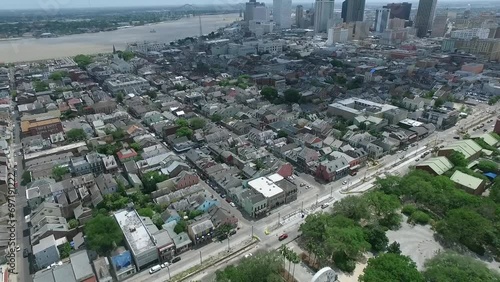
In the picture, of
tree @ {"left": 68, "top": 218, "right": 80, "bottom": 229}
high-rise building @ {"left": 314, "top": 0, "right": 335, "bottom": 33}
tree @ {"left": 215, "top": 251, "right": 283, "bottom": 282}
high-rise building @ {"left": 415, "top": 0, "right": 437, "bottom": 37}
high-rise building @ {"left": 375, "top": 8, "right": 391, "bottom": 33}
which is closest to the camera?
tree @ {"left": 215, "top": 251, "right": 283, "bottom": 282}

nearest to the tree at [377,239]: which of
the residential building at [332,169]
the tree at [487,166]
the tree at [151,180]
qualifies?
the residential building at [332,169]

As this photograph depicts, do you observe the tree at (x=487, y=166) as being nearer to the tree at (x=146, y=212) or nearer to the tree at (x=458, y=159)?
the tree at (x=458, y=159)

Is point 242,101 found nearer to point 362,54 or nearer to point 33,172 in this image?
point 33,172

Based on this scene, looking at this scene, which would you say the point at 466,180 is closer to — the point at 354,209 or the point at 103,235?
the point at 354,209

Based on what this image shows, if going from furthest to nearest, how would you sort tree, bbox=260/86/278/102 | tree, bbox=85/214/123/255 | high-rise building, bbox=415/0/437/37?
high-rise building, bbox=415/0/437/37 → tree, bbox=260/86/278/102 → tree, bbox=85/214/123/255

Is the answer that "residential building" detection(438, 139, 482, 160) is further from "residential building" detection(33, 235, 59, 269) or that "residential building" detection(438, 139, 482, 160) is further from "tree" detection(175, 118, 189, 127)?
"residential building" detection(33, 235, 59, 269)

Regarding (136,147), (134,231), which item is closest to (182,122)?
(136,147)

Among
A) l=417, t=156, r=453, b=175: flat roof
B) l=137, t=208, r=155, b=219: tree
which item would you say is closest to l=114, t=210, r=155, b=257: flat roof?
l=137, t=208, r=155, b=219: tree
